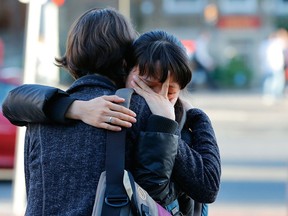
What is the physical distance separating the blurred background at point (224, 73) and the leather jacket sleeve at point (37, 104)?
0.70 m

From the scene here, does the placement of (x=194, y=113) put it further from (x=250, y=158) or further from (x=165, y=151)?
(x=250, y=158)

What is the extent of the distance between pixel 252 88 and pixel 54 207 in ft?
99.9

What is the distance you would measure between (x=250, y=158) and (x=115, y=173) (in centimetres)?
1137

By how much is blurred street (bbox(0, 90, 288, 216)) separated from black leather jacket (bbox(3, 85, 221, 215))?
1.59 feet

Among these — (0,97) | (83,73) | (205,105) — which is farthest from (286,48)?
(83,73)

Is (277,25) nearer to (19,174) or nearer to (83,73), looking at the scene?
(19,174)

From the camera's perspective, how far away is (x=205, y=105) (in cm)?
2436

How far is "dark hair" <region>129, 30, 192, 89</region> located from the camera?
8.85 ft

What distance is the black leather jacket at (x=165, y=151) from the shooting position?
2.60 metres

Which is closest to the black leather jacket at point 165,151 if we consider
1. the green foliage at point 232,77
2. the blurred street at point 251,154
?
the blurred street at point 251,154

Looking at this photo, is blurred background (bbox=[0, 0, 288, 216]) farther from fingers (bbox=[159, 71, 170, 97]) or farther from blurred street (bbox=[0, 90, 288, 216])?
fingers (bbox=[159, 71, 170, 97])

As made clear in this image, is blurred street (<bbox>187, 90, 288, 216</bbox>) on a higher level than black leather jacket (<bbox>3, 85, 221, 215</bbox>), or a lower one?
higher

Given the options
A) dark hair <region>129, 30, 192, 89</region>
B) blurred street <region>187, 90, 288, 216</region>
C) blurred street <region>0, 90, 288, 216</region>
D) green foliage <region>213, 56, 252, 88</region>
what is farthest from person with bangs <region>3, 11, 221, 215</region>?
green foliage <region>213, 56, 252, 88</region>

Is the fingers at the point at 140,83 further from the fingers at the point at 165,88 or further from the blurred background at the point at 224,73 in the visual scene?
the blurred background at the point at 224,73
